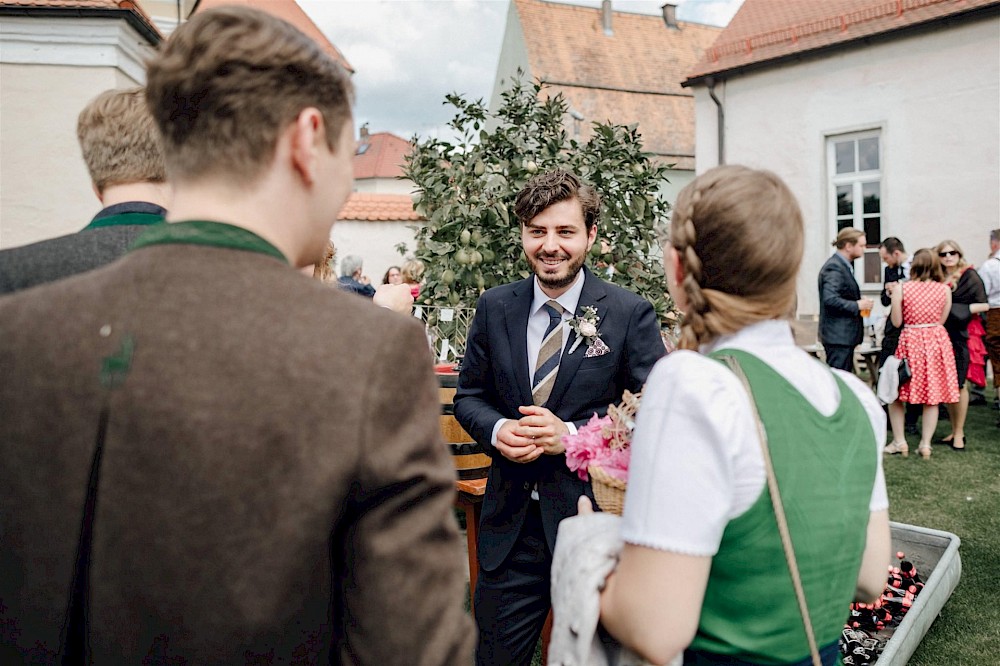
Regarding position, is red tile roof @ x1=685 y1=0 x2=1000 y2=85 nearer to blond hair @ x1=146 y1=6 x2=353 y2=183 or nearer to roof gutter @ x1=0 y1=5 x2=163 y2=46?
roof gutter @ x1=0 y1=5 x2=163 y2=46

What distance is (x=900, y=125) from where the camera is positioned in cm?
1251

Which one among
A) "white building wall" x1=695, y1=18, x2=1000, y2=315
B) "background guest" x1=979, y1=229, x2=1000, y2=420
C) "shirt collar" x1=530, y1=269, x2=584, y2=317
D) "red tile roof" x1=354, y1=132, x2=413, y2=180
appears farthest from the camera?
"red tile roof" x1=354, y1=132, x2=413, y2=180

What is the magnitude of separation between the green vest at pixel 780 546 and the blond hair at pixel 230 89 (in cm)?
85

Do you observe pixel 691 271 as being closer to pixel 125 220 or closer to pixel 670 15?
pixel 125 220

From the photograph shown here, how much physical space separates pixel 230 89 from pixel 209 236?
8.0 inches

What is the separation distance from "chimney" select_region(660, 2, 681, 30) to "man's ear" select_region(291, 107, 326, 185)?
1353 inches

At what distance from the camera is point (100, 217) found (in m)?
1.79

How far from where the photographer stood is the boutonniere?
2.70 meters

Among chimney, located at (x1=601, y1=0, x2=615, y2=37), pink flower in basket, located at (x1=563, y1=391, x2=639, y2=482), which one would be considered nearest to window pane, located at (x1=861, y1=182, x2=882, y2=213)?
pink flower in basket, located at (x1=563, y1=391, x2=639, y2=482)

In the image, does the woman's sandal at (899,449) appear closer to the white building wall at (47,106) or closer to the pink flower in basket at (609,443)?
the pink flower in basket at (609,443)

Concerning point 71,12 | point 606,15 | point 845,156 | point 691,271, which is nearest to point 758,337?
point 691,271

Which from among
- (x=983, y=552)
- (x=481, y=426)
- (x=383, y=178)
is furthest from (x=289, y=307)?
(x=383, y=178)

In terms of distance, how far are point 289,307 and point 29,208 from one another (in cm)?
732

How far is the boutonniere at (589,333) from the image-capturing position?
106 inches
